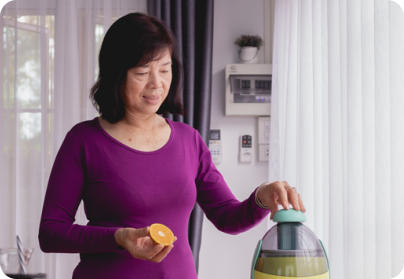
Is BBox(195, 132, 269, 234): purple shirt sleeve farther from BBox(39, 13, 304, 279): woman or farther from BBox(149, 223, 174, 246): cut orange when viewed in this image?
BBox(149, 223, 174, 246): cut orange

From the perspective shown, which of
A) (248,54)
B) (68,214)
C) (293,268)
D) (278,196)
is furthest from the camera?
(248,54)

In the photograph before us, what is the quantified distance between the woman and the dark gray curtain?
1492mm

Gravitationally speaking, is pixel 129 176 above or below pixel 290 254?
above

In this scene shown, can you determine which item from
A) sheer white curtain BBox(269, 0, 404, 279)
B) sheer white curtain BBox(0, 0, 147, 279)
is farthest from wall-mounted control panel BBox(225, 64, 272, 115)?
sheer white curtain BBox(0, 0, 147, 279)

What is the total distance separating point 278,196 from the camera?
1.06 m

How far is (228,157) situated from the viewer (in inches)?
115

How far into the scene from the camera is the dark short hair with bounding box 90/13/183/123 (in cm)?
121

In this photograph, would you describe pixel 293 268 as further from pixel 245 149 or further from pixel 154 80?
pixel 245 149

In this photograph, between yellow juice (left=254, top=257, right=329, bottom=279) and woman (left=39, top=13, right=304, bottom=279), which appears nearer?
yellow juice (left=254, top=257, right=329, bottom=279)

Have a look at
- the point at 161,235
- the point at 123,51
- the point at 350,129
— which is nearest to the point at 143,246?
the point at 161,235

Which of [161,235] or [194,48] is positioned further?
[194,48]

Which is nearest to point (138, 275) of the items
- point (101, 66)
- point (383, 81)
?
point (101, 66)

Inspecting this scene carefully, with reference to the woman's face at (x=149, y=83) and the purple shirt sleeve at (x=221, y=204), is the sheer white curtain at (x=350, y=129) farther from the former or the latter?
the woman's face at (x=149, y=83)

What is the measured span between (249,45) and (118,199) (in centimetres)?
187
